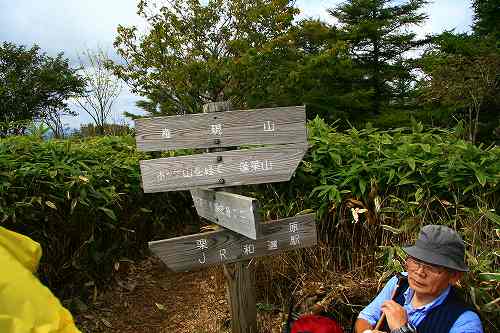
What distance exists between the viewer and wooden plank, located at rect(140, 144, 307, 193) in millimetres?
2539

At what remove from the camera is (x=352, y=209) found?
3037mm

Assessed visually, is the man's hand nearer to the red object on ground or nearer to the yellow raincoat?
the red object on ground

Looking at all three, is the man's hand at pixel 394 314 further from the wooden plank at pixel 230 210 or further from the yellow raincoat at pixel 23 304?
the yellow raincoat at pixel 23 304

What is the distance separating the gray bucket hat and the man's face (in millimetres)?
44

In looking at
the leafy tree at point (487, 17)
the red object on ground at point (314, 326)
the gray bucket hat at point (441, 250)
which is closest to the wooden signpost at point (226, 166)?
the red object on ground at point (314, 326)

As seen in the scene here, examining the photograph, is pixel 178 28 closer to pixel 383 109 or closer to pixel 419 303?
pixel 383 109

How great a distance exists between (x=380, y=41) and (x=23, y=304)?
20372mm

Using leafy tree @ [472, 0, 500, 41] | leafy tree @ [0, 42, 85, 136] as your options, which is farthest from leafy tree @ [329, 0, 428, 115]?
leafy tree @ [0, 42, 85, 136]

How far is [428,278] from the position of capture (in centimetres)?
204

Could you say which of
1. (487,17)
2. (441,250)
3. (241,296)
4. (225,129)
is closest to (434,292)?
(441,250)

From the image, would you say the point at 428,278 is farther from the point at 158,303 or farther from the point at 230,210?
the point at 158,303

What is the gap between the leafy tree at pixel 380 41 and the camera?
19.5 m

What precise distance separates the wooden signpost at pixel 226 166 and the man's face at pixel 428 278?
704mm

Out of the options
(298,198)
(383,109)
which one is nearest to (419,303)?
(298,198)
